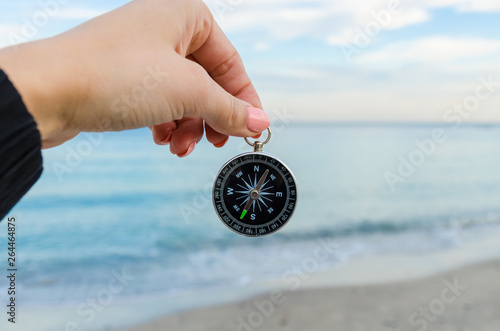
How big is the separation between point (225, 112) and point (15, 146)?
0.92 m

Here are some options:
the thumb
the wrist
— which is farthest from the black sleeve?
the thumb

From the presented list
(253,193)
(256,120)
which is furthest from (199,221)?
(256,120)

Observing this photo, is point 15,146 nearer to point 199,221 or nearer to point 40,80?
point 40,80

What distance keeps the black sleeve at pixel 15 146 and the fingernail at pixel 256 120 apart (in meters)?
1.01

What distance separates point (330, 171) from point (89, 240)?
27.3 feet

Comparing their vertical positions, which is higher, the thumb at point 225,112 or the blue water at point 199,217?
the thumb at point 225,112

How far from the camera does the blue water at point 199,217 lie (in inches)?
314

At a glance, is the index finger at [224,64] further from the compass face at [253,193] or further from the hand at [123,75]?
the compass face at [253,193]

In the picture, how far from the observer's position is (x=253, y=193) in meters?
2.85

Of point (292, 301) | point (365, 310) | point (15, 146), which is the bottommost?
point (292, 301)

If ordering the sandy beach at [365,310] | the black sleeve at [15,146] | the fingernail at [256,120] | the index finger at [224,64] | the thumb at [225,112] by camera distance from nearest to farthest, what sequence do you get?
the black sleeve at [15,146] → the thumb at [225,112] → the fingernail at [256,120] → the index finger at [224,64] → the sandy beach at [365,310]

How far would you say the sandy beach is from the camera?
585cm

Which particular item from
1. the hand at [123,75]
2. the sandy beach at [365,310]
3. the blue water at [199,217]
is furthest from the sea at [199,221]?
the hand at [123,75]

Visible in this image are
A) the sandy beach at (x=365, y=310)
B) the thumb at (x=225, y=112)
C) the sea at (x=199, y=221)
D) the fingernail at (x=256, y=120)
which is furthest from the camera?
the sea at (x=199, y=221)
